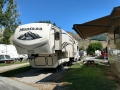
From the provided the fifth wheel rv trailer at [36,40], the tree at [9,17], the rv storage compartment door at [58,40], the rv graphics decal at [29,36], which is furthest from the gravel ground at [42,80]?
the tree at [9,17]

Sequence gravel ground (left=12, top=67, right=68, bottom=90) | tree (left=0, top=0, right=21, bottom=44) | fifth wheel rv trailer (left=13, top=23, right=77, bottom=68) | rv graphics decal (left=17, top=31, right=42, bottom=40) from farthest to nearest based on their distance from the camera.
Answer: tree (left=0, top=0, right=21, bottom=44) → rv graphics decal (left=17, top=31, right=42, bottom=40) → fifth wheel rv trailer (left=13, top=23, right=77, bottom=68) → gravel ground (left=12, top=67, right=68, bottom=90)

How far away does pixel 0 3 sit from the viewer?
3344cm

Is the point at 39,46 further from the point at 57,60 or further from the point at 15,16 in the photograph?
the point at 15,16

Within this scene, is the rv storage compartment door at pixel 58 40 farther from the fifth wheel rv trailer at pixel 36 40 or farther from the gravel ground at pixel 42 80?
the gravel ground at pixel 42 80

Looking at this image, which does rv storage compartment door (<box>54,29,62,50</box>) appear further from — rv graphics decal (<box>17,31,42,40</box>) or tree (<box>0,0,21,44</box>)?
tree (<box>0,0,21,44</box>)

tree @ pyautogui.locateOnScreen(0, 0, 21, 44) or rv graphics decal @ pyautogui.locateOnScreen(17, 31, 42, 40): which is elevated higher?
tree @ pyautogui.locateOnScreen(0, 0, 21, 44)

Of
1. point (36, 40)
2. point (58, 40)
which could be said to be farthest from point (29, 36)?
point (58, 40)

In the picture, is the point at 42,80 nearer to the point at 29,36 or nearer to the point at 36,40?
the point at 36,40

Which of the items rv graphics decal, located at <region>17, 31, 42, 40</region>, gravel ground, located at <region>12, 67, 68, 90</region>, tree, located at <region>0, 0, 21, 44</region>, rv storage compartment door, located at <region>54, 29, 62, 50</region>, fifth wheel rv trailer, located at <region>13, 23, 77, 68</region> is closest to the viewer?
gravel ground, located at <region>12, 67, 68, 90</region>

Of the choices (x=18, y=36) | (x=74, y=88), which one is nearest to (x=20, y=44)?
(x=18, y=36)

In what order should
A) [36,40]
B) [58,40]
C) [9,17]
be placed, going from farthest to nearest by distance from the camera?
[9,17]
[58,40]
[36,40]

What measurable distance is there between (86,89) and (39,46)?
17.9ft

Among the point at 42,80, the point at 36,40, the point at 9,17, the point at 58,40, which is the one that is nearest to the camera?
the point at 42,80

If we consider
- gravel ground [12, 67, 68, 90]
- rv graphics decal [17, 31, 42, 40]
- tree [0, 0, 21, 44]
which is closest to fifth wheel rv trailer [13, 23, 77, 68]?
rv graphics decal [17, 31, 42, 40]
